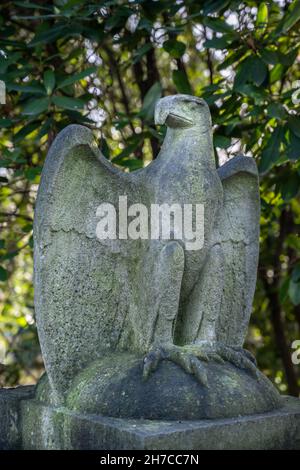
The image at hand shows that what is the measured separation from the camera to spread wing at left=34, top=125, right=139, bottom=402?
2746 mm

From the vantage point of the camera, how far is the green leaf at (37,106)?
3.72 m

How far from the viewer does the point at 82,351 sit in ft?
9.42

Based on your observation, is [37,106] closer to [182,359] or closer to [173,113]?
[173,113]

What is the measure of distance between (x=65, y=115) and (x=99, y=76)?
130 cm

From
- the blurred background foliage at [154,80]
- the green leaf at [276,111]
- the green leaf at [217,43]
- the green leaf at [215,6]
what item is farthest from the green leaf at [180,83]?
the green leaf at [276,111]

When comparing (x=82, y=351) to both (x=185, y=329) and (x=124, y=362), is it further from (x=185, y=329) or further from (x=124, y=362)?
(x=185, y=329)

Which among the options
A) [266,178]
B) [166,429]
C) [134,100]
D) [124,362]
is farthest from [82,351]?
[134,100]

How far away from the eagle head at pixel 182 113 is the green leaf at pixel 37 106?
3.20ft

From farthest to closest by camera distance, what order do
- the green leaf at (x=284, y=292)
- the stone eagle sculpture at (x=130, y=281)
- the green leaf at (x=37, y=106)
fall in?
the green leaf at (x=284, y=292)
the green leaf at (x=37, y=106)
the stone eagle sculpture at (x=130, y=281)

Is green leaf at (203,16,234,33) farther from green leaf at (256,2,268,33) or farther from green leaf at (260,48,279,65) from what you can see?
green leaf at (256,2,268,33)

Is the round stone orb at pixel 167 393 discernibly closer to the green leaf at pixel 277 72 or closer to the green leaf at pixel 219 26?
the green leaf at pixel 219 26

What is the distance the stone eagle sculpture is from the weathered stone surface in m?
0.14

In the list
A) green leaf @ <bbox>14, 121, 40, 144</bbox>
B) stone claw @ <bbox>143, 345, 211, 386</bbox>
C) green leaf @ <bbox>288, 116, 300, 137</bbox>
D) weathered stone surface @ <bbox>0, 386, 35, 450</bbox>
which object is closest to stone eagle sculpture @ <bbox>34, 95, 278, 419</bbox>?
stone claw @ <bbox>143, 345, 211, 386</bbox>

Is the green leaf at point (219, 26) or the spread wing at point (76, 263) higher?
the green leaf at point (219, 26)
